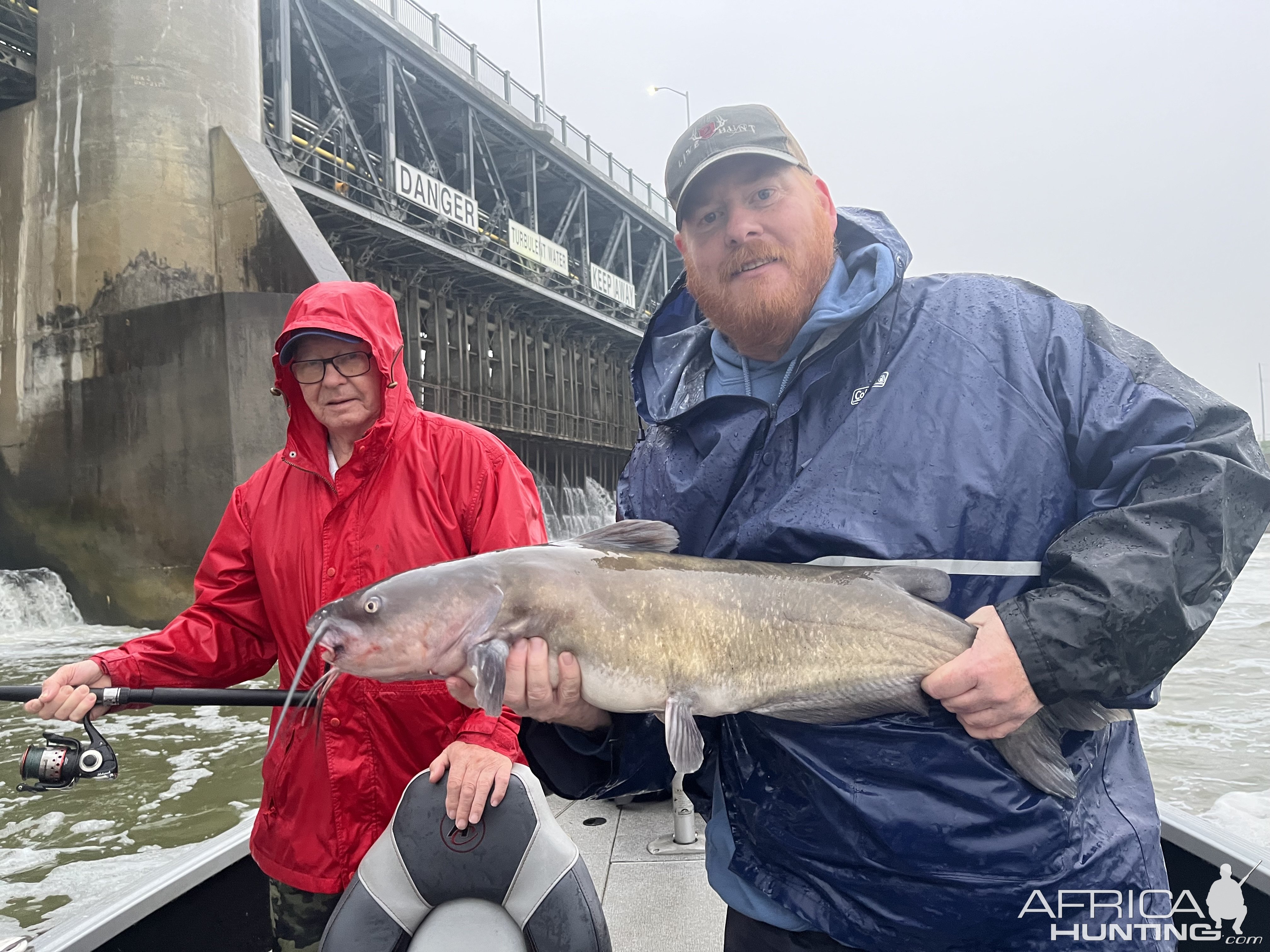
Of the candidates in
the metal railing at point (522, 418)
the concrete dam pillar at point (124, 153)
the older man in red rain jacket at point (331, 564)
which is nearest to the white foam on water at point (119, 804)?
the older man in red rain jacket at point (331, 564)

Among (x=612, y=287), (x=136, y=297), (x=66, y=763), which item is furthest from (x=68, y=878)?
(x=612, y=287)

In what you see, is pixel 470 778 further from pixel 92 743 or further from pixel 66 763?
pixel 66 763

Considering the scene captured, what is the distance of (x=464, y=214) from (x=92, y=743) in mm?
18056

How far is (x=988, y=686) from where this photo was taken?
148cm

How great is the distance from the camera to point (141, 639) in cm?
261

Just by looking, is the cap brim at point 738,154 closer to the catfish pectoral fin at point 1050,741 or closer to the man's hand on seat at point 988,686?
the man's hand on seat at point 988,686

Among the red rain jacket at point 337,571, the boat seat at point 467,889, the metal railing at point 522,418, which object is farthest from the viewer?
the metal railing at point 522,418

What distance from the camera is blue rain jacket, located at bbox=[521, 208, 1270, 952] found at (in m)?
1.42

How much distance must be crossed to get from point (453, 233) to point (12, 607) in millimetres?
12315

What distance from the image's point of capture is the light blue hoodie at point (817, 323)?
5.79 ft

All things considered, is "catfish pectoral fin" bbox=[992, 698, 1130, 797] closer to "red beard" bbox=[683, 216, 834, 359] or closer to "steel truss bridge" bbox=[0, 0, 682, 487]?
"red beard" bbox=[683, 216, 834, 359]

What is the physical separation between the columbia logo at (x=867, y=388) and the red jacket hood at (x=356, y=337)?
4.96ft

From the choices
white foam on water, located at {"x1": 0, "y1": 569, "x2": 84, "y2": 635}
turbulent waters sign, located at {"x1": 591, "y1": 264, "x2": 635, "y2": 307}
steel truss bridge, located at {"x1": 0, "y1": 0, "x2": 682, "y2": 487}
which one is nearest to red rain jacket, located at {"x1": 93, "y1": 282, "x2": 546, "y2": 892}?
white foam on water, located at {"x1": 0, "y1": 569, "x2": 84, "y2": 635}

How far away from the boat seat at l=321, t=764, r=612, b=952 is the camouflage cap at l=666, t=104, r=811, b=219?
1.70 meters
